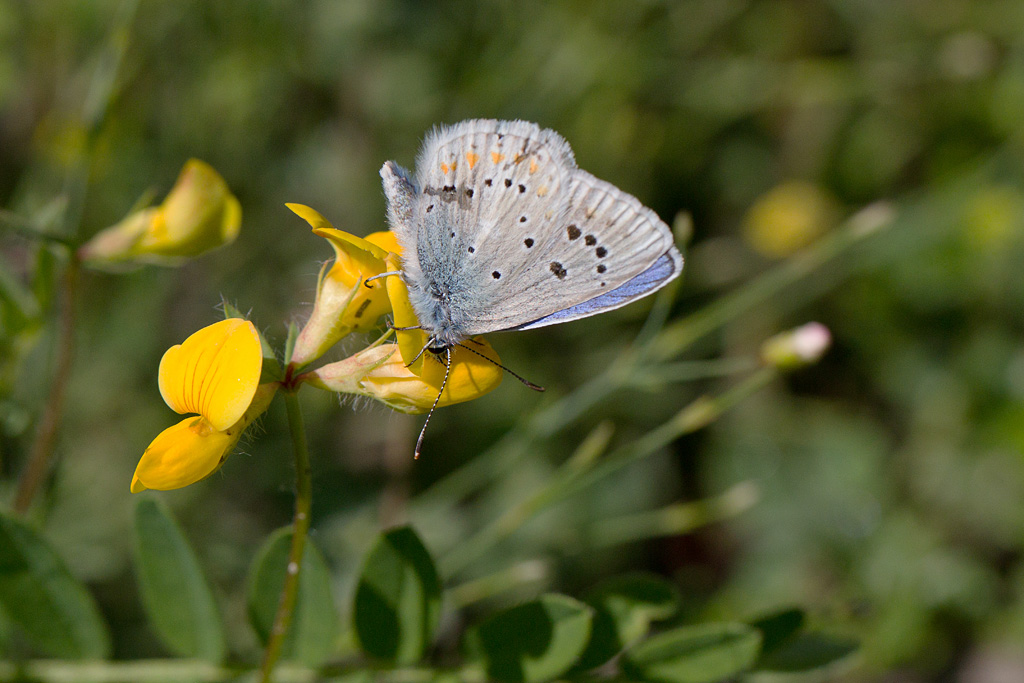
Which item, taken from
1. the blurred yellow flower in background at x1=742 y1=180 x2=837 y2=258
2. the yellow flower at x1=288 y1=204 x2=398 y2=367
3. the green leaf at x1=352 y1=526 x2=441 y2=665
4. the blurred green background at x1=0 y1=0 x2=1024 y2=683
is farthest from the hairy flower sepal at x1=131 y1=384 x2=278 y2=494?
the blurred yellow flower in background at x1=742 y1=180 x2=837 y2=258

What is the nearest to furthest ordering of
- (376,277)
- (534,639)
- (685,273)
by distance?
(376,277) < (534,639) < (685,273)

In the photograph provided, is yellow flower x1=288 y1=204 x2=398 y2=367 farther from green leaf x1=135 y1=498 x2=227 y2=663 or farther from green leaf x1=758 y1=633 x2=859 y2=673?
green leaf x1=758 y1=633 x2=859 y2=673

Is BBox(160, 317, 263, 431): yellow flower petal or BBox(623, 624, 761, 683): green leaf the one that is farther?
BBox(623, 624, 761, 683): green leaf

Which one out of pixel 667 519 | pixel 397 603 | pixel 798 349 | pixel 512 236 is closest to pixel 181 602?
pixel 397 603

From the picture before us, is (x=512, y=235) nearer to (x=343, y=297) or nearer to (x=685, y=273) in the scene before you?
(x=343, y=297)

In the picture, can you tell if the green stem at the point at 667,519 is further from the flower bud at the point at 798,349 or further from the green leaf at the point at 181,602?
the green leaf at the point at 181,602

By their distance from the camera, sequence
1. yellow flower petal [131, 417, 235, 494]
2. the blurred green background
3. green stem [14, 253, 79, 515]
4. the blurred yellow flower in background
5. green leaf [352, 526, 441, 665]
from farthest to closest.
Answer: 1. the blurred yellow flower in background
2. the blurred green background
3. green stem [14, 253, 79, 515]
4. green leaf [352, 526, 441, 665]
5. yellow flower petal [131, 417, 235, 494]

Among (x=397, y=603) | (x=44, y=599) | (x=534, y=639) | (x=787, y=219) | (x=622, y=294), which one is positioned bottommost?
(x=534, y=639)

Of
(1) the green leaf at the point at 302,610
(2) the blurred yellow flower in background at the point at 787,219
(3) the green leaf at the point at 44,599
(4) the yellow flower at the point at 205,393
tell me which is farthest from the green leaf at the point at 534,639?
(2) the blurred yellow flower in background at the point at 787,219
